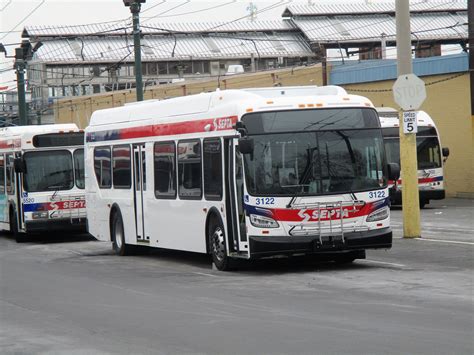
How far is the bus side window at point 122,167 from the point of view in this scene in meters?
22.2

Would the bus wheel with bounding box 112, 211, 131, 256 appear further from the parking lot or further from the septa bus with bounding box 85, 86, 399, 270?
the septa bus with bounding box 85, 86, 399, 270

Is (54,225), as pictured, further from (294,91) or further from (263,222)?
(263,222)

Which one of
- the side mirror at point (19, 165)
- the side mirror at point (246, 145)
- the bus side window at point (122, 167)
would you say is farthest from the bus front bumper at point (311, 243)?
the side mirror at point (19, 165)

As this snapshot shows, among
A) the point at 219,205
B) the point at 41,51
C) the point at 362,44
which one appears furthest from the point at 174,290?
the point at 41,51

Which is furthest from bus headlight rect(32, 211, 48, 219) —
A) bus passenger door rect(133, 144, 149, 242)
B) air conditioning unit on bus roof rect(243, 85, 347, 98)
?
air conditioning unit on bus roof rect(243, 85, 347, 98)

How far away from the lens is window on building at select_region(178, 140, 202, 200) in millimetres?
18688

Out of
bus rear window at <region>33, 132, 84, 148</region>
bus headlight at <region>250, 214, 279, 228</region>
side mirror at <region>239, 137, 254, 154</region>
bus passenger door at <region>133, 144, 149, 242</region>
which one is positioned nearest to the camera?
side mirror at <region>239, 137, 254, 154</region>

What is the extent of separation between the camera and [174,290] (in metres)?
15.2

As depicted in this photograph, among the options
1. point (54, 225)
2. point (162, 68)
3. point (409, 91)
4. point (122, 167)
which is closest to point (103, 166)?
point (122, 167)

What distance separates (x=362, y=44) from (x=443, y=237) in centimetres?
6752

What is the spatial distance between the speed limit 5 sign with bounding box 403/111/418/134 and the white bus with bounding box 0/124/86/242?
371 inches

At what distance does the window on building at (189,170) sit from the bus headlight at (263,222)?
2.10m

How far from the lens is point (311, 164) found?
16.8 meters

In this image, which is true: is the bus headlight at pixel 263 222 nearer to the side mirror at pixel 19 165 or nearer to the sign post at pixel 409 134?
the sign post at pixel 409 134
